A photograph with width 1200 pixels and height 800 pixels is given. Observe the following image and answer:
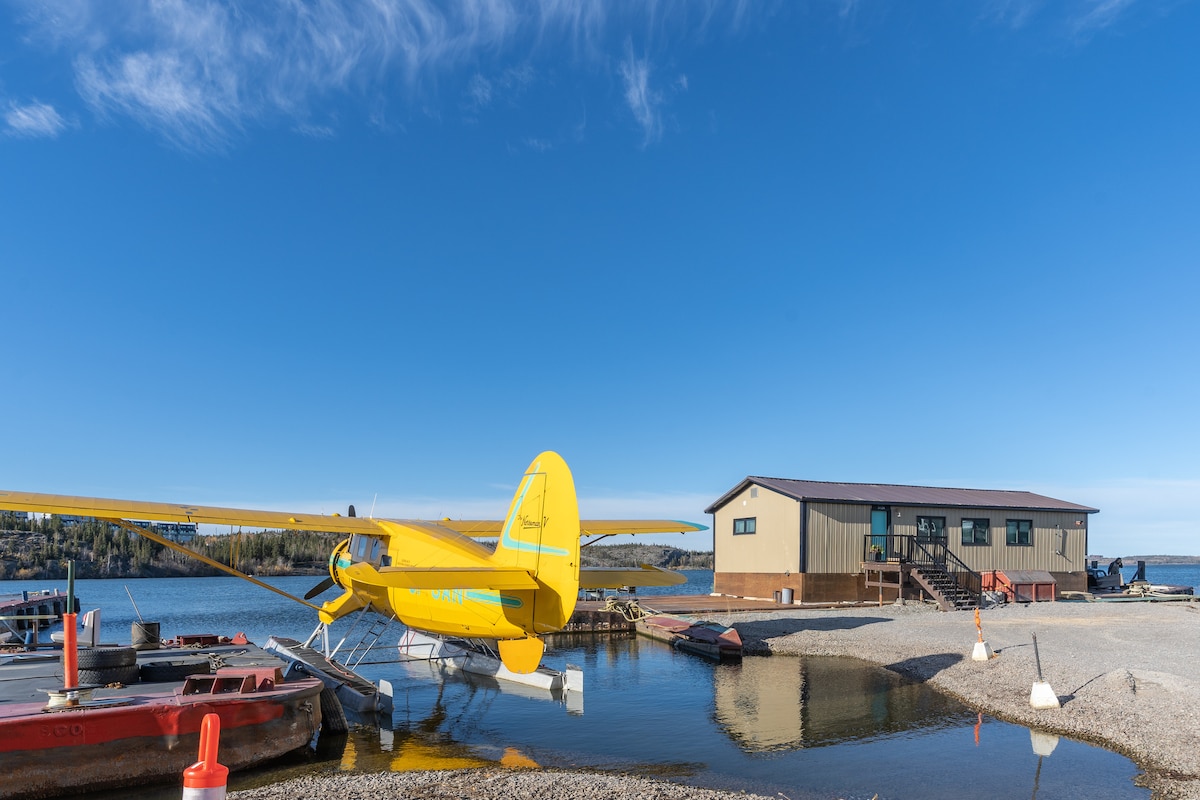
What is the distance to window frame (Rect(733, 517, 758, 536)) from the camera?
1190 inches

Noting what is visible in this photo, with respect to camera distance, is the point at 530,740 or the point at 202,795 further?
the point at 530,740

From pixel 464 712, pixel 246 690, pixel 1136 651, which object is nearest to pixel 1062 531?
pixel 1136 651

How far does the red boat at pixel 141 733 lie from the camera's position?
28.0 feet

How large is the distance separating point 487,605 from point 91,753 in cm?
519

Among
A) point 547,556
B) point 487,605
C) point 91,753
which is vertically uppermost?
point 547,556

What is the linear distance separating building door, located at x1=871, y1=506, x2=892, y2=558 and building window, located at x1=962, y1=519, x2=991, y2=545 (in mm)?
3748

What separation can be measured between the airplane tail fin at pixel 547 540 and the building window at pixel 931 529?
74.6ft

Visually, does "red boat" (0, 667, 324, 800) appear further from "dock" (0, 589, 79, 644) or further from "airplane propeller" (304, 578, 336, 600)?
"dock" (0, 589, 79, 644)

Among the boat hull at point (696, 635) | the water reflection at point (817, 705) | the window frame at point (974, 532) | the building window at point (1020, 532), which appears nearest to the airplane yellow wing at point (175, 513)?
the water reflection at point (817, 705)

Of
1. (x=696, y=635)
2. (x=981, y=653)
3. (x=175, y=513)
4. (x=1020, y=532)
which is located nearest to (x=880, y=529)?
(x=1020, y=532)

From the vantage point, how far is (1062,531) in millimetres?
32375

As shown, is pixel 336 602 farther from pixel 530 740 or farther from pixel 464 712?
pixel 530 740

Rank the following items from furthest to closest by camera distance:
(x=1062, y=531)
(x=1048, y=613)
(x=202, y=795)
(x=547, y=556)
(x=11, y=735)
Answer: (x=1062, y=531) < (x=1048, y=613) < (x=547, y=556) < (x=11, y=735) < (x=202, y=795)

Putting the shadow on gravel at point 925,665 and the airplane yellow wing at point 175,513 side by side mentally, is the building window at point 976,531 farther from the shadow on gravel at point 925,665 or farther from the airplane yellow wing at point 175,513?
the airplane yellow wing at point 175,513
